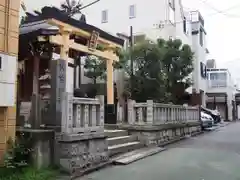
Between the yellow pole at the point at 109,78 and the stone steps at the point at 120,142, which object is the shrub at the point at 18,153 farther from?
the yellow pole at the point at 109,78

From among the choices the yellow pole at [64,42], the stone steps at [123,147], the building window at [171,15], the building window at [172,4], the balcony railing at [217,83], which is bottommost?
the stone steps at [123,147]

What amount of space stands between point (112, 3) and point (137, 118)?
16.6 m

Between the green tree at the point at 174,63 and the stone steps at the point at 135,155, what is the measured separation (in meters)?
6.47

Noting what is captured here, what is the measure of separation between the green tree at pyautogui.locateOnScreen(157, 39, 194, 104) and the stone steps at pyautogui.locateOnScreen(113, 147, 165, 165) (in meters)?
6.47

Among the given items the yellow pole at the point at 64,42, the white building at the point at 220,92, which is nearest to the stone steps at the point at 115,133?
the yellow pole at the point at 64,42

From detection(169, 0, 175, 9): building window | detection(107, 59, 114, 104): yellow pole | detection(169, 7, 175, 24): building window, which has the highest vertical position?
detection(169, 0, 175, 9): building window

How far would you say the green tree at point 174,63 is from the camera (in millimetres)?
17516

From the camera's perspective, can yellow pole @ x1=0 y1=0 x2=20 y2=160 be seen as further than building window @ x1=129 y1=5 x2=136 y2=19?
No

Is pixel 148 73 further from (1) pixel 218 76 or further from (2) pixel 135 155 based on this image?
(1) pixel 218 76

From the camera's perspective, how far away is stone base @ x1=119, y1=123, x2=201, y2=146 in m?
12.2

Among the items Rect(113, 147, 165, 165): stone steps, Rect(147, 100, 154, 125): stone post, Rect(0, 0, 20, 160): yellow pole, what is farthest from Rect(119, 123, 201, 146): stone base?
Rect(0, 0, 20, 160): yellow pole

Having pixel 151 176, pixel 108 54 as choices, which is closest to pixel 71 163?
pixel 151 176

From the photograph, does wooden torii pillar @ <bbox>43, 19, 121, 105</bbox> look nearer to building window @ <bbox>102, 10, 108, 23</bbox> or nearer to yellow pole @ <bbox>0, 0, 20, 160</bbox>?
yellow pole @ <bbox>0, 0, 20, 160</bbox>

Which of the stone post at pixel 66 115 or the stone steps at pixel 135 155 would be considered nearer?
the stone post at pixel 66 115
